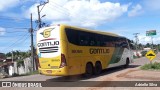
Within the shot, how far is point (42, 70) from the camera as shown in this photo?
16.1 meters

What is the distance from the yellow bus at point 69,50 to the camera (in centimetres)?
1513

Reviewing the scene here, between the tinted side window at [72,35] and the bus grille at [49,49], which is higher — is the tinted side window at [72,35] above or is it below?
above

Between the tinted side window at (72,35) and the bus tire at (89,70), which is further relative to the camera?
the bus tire at (89,70)

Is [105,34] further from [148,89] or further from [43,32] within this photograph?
[148,89]

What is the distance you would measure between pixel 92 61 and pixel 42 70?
3.57m

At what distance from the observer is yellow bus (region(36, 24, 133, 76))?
49.6ft

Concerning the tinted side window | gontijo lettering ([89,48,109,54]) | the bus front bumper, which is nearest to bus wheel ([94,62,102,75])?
gontijo lettering ([89,48,109,54])

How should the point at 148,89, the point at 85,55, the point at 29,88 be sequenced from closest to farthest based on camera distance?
the point at 148,89 → the point at 29,88 → the point at 85,55

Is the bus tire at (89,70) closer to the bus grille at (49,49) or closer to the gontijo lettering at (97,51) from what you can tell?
the gontijo lettering at (97,51)

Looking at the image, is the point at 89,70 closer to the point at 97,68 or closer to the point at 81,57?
the point at 97,68

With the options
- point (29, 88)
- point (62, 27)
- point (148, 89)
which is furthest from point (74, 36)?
point (148, 89)

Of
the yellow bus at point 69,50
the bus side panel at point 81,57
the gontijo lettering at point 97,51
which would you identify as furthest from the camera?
the gontijo lettering at point 97,51

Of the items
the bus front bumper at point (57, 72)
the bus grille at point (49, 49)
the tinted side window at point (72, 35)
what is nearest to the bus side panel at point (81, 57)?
the tinted side window at point (72, 35)

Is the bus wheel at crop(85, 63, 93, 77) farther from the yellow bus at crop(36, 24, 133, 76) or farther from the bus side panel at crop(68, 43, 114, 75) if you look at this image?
the bus side panel at crop(68, 43, 114, 75)
